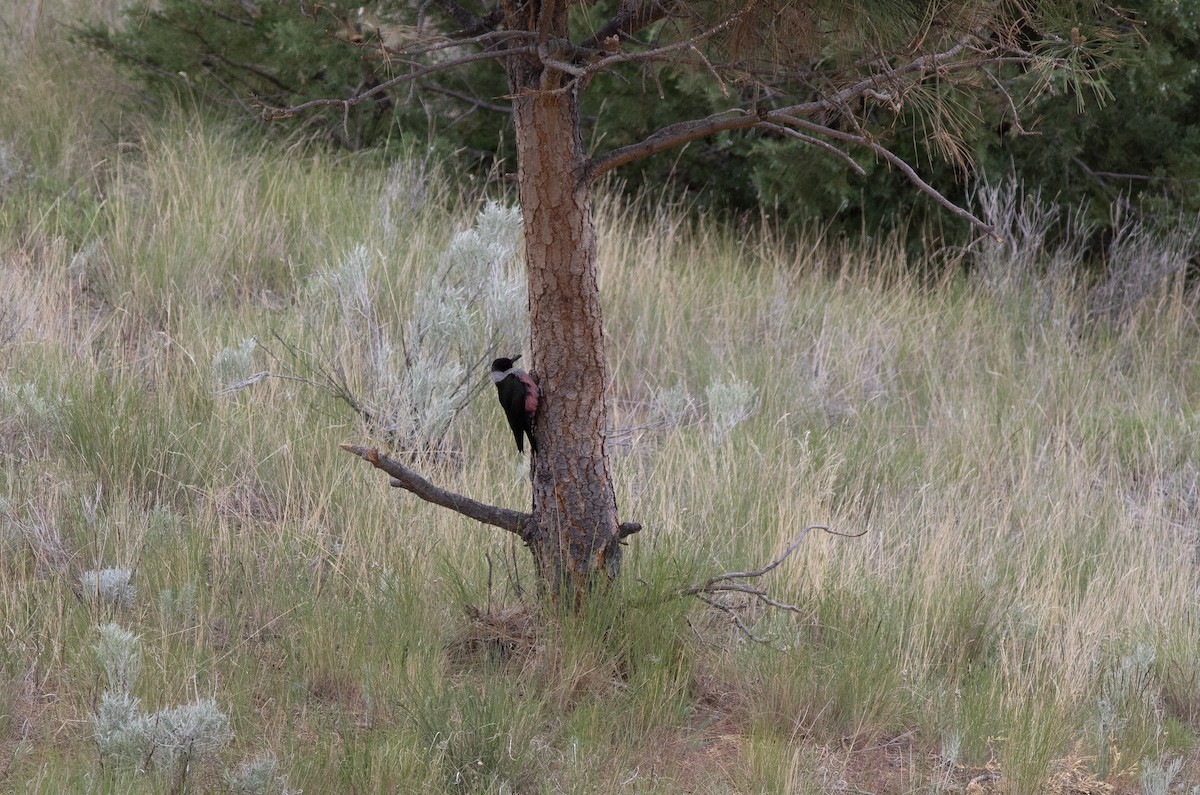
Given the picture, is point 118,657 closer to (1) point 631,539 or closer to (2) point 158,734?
(2) point 158,734

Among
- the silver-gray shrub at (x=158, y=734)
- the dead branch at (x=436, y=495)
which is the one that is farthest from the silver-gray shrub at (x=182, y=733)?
the dead branch at (x=436, y=495)

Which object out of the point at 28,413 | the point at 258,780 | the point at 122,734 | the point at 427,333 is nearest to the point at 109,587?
the point at 122,734

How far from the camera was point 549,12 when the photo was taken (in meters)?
2.84

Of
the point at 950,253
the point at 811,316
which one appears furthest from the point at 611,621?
the point at 950,253

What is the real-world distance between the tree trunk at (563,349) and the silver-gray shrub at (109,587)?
3.82ft

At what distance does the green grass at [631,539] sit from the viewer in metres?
3.08

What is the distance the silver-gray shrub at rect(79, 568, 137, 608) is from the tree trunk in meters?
1.16

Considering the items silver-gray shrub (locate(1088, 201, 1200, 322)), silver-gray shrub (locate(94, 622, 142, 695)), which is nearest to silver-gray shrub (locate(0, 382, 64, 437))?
silver-gray shrub (locate(94, 622, 142, 695))

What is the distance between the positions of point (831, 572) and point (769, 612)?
29 cm

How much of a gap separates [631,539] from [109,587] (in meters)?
1.57

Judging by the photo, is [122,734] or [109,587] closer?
[122,734]

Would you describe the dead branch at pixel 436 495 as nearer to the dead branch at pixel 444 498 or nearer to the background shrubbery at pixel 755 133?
the dead branch at pixel 444 498

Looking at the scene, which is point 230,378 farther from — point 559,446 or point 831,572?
point 831,572

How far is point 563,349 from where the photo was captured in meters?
3.12
